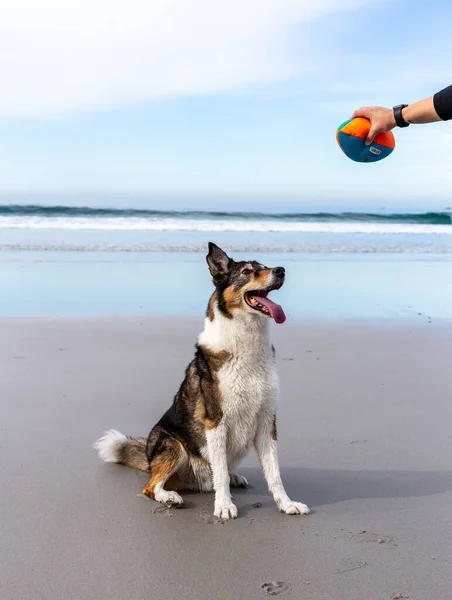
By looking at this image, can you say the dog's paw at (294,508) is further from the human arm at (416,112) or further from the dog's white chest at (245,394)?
the human arm at (416,112)

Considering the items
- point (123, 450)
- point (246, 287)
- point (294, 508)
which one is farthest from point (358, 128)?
point (123, 450)

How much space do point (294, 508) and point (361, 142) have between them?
223cm

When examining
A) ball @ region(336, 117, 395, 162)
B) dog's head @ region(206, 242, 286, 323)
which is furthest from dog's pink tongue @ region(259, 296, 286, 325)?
ball @ region(336, 117, 395, 162)

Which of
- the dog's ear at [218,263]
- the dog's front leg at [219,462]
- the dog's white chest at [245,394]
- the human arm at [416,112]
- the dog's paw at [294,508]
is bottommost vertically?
the dog's paw at [294,508]

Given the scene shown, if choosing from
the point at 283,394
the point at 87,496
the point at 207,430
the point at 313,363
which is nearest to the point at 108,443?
the point at 87,496

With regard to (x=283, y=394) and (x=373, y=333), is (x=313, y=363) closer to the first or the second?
(x=283, y=394)

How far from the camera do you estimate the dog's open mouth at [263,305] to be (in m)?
4.62

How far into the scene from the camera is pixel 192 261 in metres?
17.7

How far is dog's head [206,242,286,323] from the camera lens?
4664 millimetres

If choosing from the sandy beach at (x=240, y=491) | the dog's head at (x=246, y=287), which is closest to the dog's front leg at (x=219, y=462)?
the sandy beach at (x=240, y=491)

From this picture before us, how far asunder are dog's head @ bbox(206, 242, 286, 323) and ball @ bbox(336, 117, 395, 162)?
0.84m

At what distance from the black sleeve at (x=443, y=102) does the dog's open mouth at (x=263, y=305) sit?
4.95 feet

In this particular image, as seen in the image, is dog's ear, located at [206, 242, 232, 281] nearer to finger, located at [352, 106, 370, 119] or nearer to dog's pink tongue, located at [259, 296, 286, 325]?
dog's pink tongue, located at [259, 296, 286, 325]

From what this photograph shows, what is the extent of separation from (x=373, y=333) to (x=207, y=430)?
589cm
